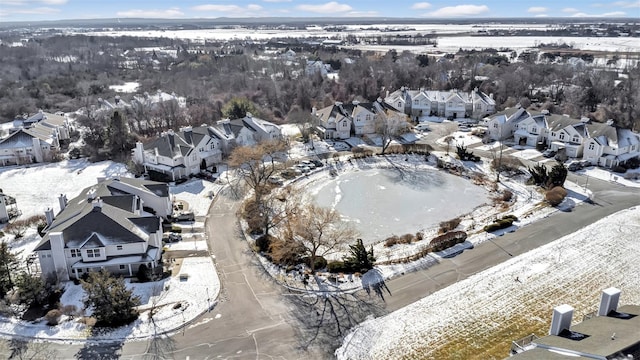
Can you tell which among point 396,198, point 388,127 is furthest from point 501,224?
point 388,127

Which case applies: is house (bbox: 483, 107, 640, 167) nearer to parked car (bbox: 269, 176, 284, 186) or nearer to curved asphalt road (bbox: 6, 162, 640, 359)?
curved asphalt road (bbox: 6, 162, 640, 359)

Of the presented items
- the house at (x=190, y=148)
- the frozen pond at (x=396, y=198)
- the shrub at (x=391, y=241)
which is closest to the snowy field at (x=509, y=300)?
the shrub at (x=391, y=241)

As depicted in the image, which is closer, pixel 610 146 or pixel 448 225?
pixel 448 225

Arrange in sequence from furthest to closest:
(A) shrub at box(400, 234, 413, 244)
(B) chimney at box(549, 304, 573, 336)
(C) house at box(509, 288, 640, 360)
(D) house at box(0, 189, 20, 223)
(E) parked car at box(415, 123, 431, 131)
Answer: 1. (E) parked car at box(415, 123, 431, 131)
2. (D) house at box(0, 189, 20, 223)
3. (A) shrub at box(400, 234, 413, 244)
4. (B) chimney at box(549, 304, 573, 336)
5. (C) house at box(509, 288, 640, 360)

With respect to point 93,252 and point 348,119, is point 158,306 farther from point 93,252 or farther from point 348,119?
point 348,119

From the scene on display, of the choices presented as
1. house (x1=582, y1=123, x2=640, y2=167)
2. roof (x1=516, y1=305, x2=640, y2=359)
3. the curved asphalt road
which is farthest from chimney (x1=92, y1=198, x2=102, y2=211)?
house (x1=582, y1=123, x2=640, y2=167)

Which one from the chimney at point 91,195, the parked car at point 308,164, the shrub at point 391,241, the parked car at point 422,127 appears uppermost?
the chimney at point 91,195

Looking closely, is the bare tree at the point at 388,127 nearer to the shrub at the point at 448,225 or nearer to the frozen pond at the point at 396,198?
the frozen pond at the point at 396,198
